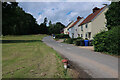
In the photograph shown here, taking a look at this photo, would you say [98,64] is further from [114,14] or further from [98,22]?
[98,22]

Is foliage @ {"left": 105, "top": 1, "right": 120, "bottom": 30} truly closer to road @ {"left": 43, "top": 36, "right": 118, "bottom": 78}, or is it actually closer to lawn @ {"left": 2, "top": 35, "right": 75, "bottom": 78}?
road @ {"left": 43, "top": 36, "right": 118, "bottom": 78}

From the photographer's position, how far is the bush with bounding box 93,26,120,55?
9328mm

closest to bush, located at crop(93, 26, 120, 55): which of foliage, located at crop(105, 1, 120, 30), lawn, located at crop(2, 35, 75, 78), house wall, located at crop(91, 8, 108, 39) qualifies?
foliage, located at crop(105, 1, 120, 30)

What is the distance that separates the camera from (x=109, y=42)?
33.9 ft

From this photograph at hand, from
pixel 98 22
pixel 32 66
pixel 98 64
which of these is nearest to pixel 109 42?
pixel 98 64

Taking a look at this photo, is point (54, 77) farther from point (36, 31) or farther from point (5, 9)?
point (36, 31)

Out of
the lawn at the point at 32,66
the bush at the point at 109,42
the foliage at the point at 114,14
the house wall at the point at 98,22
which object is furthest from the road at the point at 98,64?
the house wall at the point at 98,22

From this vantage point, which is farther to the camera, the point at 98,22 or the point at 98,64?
the point at 98,22

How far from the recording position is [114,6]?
12273 mm

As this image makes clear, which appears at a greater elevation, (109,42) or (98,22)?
(98,22)

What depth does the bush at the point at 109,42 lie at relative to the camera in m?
9.33

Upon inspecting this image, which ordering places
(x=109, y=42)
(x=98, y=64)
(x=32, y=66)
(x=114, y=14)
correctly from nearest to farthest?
1. (x=32, y=66)
2. (x=98, y=64)
3. (x=109, y=42)
4. (x=114, y=14)

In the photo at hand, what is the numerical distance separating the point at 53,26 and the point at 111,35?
76.8 m

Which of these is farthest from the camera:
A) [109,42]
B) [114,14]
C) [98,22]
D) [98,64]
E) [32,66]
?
[98,22]
